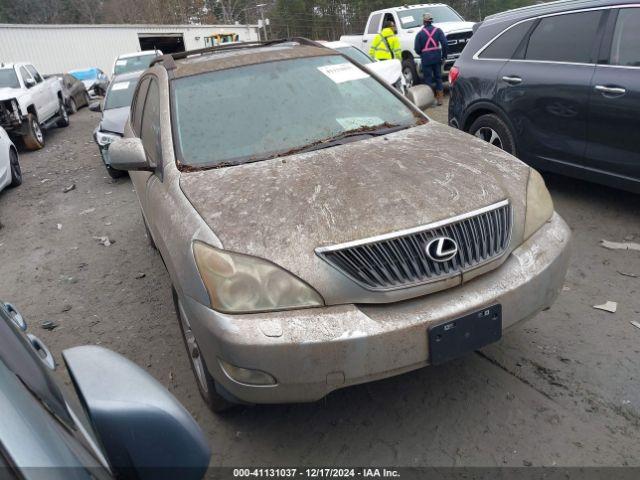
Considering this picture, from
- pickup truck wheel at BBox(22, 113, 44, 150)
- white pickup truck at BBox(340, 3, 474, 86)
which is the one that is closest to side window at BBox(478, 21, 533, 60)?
white pickup truck at BBox(340, 3, 474, 86)

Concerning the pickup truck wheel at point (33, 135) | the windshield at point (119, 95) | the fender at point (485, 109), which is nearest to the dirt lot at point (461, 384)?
the fender at point (485, 109)

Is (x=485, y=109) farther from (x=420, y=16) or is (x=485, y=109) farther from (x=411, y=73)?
(x=420, y=16)

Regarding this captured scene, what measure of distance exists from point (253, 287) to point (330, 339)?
0.38m

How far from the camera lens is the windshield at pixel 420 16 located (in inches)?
522

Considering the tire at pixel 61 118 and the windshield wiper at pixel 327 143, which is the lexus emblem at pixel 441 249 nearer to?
the windshield wiper at pixel 327 143

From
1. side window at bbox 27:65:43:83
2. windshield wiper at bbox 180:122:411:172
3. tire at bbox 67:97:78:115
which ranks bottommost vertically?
tire at bbox 67:97:78:115

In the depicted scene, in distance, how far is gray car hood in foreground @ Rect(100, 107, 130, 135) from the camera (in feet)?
→ 27.2

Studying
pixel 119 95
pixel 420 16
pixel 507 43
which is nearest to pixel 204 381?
pixel 507 43

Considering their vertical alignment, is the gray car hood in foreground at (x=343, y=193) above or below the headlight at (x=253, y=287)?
above

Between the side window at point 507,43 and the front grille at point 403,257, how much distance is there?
3642mm

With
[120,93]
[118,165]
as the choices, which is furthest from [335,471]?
[120,93]

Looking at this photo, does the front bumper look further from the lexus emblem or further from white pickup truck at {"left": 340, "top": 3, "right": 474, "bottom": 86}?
white pickup truck at {"left": 340, "top": 3, "right": 474, "bottom": 86}

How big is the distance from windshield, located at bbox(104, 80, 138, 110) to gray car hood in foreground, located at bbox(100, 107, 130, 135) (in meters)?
0.30

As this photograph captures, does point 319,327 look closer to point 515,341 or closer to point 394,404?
point 394,404
